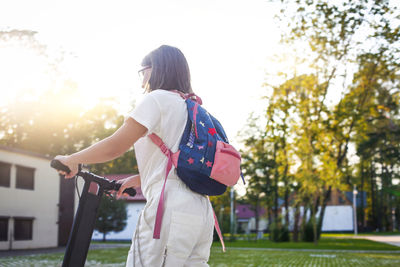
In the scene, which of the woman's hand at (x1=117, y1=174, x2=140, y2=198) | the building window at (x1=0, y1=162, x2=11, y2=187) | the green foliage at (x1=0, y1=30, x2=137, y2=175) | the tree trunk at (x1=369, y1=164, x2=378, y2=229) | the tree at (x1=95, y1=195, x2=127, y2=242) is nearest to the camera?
the woman's hand at (x1=117, y1=174, x2=140, y2=198)

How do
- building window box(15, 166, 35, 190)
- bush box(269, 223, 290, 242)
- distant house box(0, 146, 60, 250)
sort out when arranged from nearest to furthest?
distant house box(0, 146, 60, 250) < building window box(15, 166, 35, 190) < bush box(269, 223, 290, 242)

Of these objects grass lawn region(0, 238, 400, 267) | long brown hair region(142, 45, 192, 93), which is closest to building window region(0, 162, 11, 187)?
grass lawn region(0, 238, 400, 267)

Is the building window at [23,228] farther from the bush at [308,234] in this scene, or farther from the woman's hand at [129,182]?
the woman's hand at [129,182]

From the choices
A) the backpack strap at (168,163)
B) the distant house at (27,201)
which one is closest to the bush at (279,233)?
the distant house at (27,201)

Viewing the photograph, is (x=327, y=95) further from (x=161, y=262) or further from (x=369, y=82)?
(x=161, y=262)

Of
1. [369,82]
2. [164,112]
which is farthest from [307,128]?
[164,112]

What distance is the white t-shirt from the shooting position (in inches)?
81.2

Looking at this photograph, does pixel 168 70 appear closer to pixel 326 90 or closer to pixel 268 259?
pixel 268 259

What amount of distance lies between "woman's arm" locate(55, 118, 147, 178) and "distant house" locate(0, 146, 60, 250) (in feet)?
84.3

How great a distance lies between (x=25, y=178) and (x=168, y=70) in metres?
28.0

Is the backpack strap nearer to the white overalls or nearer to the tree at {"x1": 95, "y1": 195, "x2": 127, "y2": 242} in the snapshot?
the white overalls

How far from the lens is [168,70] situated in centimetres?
229

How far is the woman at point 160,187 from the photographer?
196 centimetres

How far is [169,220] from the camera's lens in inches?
77.4
